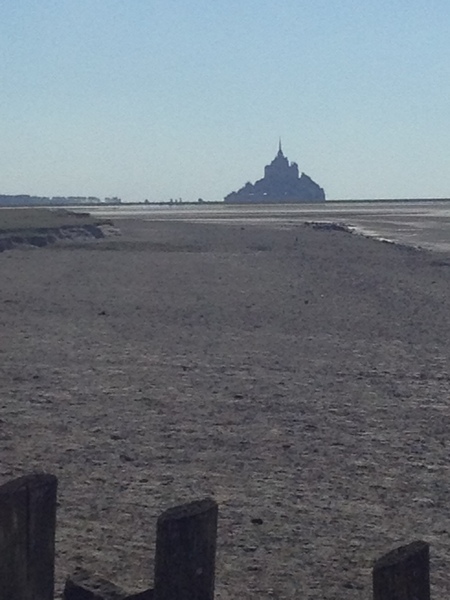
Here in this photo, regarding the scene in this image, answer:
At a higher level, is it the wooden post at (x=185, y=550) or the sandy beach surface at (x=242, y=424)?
the wooden post at (x=185, y=550)

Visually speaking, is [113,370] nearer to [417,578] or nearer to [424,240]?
[417,578]

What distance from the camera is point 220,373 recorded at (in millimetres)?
10633

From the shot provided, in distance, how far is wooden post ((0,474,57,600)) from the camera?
9.35ft

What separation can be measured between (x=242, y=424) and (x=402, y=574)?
225 inches

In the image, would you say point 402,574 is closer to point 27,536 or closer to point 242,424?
point 27,536

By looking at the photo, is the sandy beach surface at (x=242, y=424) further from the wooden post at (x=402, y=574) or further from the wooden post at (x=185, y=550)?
the wooden post at (x=402, y=574)

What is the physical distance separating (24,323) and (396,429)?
22.4 feet

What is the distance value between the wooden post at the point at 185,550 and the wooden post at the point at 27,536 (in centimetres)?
30

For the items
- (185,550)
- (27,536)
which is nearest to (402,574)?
(185,550)

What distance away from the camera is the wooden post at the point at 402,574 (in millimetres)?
2645

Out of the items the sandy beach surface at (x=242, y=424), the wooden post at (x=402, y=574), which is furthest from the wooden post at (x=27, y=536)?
the sandy beach surface at (x=242, y=424)

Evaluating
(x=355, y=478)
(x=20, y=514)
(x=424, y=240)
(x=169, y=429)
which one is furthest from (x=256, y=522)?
(x=424, y=240)

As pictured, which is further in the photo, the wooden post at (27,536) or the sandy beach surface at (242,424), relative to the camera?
the sandy beach surface at (242,424)

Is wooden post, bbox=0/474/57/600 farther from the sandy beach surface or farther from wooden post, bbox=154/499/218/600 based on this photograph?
the sandy beach surface
